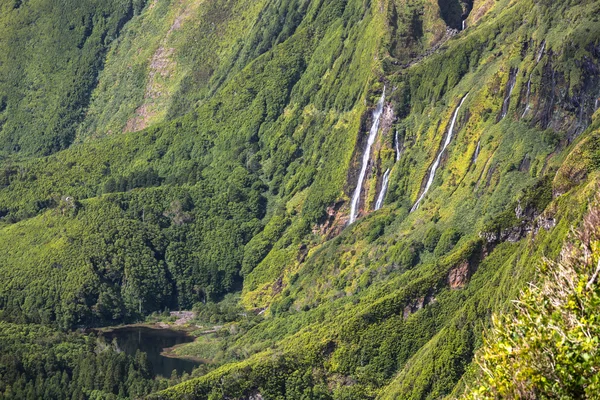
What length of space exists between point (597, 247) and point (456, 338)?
352 ft

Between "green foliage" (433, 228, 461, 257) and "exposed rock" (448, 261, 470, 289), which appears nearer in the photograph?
"exposed rock" (448, 261, 470, 289)

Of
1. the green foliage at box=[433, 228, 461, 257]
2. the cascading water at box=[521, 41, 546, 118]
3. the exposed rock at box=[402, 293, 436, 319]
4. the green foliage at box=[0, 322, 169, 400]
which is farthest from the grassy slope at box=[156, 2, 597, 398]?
the green foliage at box=[0, 322, 169, 400]

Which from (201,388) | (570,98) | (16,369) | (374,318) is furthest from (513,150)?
(16,369)

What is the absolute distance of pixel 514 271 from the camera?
148 metres

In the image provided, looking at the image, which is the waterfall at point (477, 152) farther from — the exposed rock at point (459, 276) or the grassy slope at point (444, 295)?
the exposed rock at point (459, 276)

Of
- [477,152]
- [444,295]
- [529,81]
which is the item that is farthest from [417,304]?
[529,81]

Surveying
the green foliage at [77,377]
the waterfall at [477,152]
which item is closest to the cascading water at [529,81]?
the waterfall at [477,152]

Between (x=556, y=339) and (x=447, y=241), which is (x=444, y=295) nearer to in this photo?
(x=447, y=241)

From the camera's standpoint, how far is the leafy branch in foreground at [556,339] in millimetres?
40125

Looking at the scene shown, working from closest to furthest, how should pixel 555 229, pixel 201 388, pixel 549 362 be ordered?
A: pixel 549 362
pixel 555 229
pixel 201 388

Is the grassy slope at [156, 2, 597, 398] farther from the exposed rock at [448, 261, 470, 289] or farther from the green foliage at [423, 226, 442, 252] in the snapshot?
the green foliage at [423, 226, 442, 252]

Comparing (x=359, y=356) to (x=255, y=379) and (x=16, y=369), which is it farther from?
(x=16, y=369)

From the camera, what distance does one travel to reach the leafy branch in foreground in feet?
132

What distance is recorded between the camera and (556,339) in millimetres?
A: 41094
